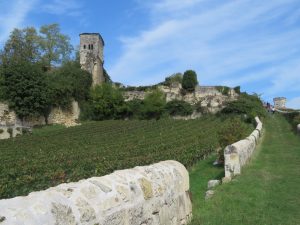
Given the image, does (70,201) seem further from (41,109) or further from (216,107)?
(216,107)

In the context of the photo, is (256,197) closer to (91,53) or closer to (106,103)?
(106,103)

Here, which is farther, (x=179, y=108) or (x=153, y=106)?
(x=179, y=108)

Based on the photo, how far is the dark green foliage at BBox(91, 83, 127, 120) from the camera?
56.3 meters

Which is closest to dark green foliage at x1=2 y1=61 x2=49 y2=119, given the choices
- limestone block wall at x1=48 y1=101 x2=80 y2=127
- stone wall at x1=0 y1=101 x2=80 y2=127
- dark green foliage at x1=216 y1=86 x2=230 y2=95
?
stone wall at x1=0 y1=101 x2=80 y2=127

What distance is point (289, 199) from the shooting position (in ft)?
28.1

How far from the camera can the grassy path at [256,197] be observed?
708 cm

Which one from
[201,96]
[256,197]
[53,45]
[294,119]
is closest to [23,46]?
[53,45]

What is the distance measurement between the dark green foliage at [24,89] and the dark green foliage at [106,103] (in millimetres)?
7467

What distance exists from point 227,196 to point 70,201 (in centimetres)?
573

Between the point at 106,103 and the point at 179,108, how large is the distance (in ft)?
34.3

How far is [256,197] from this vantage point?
8.83 meters

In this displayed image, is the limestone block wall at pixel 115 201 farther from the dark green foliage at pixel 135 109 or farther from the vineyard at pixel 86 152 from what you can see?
the dark green foliage at pixel 135 109

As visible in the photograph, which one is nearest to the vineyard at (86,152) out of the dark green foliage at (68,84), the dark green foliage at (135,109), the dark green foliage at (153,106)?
the dark green foliage at (68,84)

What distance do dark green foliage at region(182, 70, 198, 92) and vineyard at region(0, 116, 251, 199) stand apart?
672 inches
